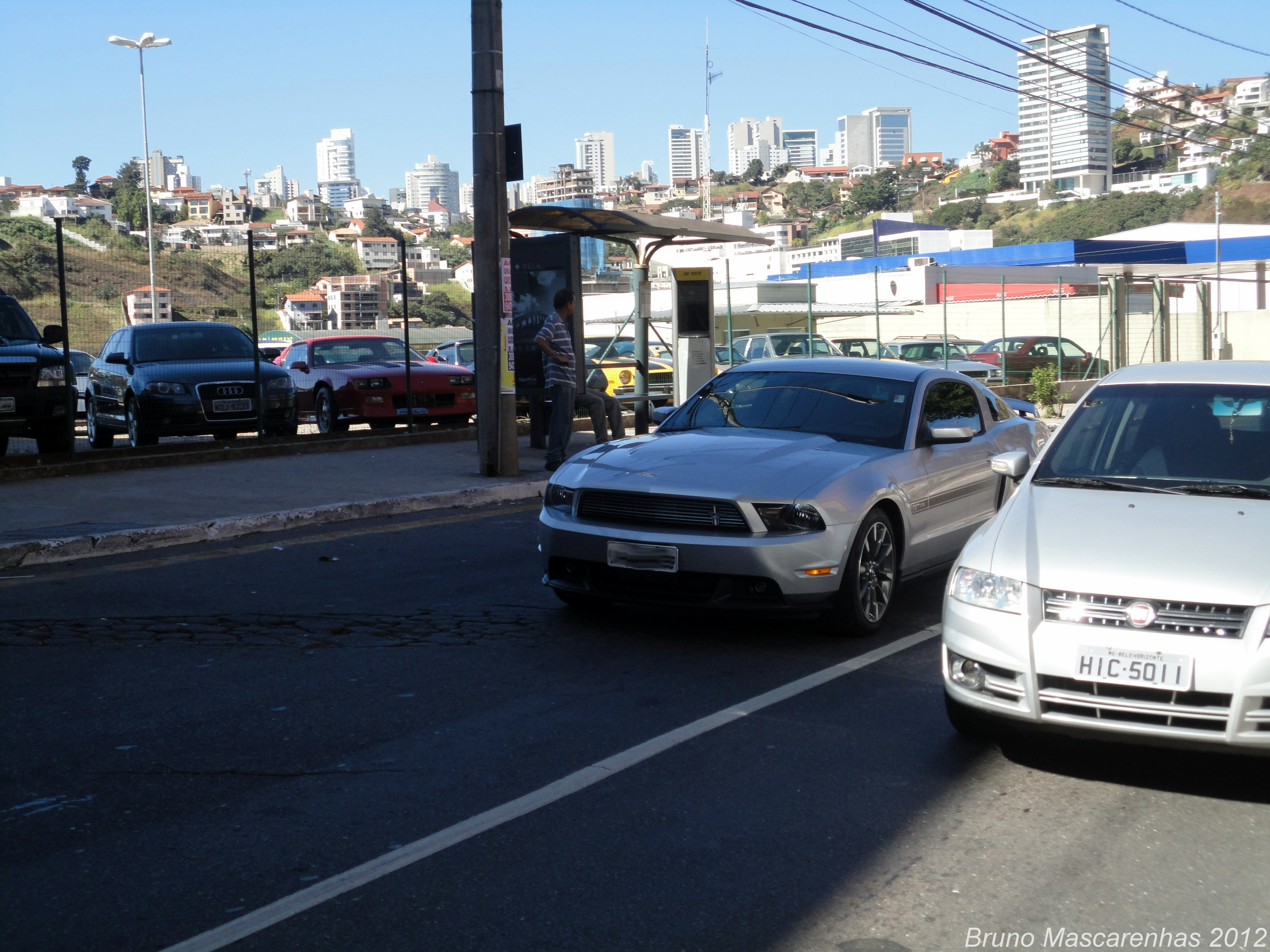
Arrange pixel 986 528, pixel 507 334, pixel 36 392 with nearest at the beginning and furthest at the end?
pixel 986 528, pixel 507 334, pixel 36 392

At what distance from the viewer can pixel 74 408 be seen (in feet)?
43.8

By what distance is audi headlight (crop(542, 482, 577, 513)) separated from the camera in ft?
22.0

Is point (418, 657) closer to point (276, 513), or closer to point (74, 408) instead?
point (276, 513)

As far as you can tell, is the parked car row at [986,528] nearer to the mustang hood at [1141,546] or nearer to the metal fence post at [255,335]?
the mustang hood at [1141,546]

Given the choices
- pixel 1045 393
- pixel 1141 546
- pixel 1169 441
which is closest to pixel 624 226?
pixel 1169 441

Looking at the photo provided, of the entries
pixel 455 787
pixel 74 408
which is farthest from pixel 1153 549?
pixel 74 408

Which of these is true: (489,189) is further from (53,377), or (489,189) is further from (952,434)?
(952,434)

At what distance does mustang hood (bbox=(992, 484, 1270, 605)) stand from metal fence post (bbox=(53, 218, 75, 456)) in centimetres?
1082

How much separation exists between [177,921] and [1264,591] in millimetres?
3448

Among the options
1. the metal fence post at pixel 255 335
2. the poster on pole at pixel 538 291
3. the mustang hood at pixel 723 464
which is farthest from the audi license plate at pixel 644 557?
the metal fence post at pixel 255 335

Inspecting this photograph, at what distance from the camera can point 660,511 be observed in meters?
6.34

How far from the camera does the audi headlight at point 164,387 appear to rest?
14625 mm

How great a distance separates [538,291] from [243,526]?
7.40m

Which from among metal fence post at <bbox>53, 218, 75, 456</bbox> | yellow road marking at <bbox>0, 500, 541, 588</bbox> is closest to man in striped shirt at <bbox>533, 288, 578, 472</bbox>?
yellow road marking at <bbox>0, 500, 541, 588</bbox>
